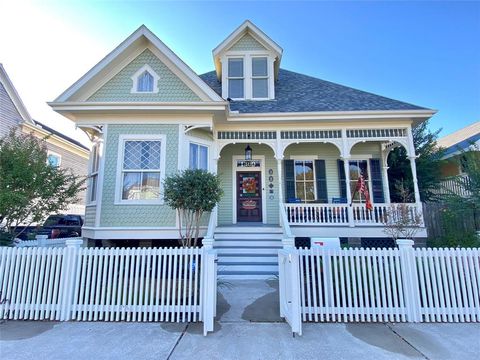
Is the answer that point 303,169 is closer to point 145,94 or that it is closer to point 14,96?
point 145,94

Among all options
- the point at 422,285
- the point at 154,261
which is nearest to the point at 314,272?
the point at 422,285

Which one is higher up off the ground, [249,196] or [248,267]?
[249,196]

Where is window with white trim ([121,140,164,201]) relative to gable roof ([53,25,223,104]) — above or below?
below

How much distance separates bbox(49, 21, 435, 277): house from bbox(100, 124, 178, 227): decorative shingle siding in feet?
0.10

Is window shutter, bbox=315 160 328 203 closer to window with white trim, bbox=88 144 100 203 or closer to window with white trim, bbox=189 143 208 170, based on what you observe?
window with white trim, bbox=189 143 208 170

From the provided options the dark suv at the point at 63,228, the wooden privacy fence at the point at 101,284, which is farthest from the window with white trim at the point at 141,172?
the dark suv at the point at 63,228

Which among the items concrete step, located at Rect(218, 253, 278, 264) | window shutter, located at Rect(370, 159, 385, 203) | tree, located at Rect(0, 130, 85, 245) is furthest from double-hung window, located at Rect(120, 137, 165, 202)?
window shutter, located at Rect(370, 159, 385, 203)

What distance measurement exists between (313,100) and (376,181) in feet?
13.2

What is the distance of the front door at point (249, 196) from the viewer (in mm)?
9414

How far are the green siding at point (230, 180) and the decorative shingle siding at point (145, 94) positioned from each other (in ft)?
9.24

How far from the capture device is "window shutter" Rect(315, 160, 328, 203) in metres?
9.49

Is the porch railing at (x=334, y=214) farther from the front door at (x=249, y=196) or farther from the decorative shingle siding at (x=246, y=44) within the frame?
the decorative shingle siding at (x=246, y=44)

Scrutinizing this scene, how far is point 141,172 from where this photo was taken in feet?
24.3

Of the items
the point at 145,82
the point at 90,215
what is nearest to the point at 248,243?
the point at 90,215
